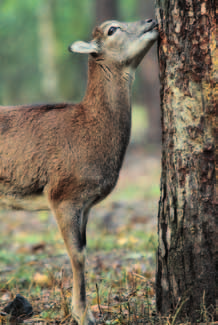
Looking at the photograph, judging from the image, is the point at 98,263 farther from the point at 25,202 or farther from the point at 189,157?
the point at 189,157

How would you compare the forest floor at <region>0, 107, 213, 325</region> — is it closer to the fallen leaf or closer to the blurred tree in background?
the fallen leaf

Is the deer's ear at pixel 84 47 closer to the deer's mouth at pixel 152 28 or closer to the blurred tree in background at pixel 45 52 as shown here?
the deer's mouth at pixel 152 28

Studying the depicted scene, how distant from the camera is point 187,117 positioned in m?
3.91

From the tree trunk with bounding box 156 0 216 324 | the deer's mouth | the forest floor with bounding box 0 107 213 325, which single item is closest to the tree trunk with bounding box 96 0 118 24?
the forest floor with bounding box 0 107 213 325

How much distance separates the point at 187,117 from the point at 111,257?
3.12 meters

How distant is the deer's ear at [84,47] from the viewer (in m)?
4.36

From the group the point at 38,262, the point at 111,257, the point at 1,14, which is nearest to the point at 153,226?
the point at 111,257

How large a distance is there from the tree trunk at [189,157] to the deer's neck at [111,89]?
69 centimetres

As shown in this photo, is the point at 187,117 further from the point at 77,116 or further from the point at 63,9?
the point at 63,9

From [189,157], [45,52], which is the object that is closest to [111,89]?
[189,157]

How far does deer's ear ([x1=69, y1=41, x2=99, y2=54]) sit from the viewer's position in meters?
4.36

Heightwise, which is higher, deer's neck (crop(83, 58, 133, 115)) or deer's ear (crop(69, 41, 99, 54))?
deer's ear (crop(69, 41, 99, 54))

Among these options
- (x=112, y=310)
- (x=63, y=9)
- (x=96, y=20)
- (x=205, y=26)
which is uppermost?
(x=63, y=9)

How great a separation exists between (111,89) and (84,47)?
0.45 m
